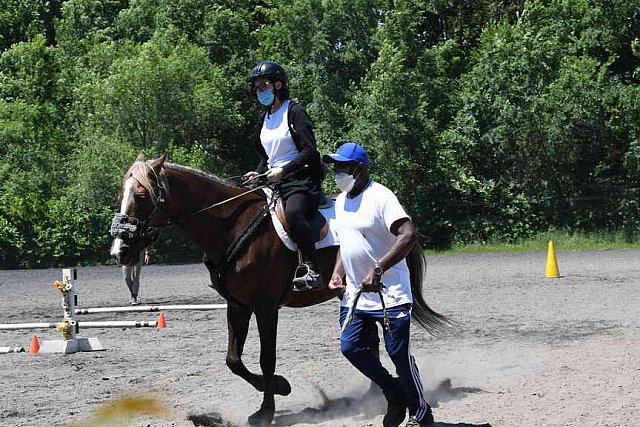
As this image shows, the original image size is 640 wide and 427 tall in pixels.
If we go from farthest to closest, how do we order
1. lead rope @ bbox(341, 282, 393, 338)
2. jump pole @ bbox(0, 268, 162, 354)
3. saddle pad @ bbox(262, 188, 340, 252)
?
jump pole @ bbox(0, 268, 162, 354), saddle pad @ bbox(262, 188, 340, 252), lead rope @ bbox(341, 282, 393, 338)

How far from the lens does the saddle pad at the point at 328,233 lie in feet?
26.2

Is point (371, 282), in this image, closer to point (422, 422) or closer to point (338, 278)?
point (338, 278)

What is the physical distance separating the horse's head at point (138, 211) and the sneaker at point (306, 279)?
4.10 ft

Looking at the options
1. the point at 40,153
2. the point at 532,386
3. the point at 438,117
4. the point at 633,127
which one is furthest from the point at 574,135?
the point at 532,386

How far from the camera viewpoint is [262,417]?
737 centimetres

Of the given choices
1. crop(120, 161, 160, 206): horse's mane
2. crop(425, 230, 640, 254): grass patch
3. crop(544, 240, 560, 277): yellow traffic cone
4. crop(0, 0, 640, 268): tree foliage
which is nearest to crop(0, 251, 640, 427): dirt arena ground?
crop(544, 240, 560, 277): yellow traffic cone

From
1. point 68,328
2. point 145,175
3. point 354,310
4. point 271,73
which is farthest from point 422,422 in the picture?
point 68,328

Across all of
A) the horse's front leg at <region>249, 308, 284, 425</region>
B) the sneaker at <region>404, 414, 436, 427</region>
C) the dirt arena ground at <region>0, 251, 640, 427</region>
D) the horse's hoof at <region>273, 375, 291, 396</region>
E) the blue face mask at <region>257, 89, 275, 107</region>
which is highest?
the blue face mask at <region>257, 89, 275, 107</region>

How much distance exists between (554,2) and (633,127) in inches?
263

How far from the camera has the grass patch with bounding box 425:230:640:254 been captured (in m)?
30.8

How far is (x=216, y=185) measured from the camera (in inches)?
316

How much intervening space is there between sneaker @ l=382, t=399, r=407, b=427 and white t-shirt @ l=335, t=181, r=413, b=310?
0.71 meters

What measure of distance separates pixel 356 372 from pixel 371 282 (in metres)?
3.56

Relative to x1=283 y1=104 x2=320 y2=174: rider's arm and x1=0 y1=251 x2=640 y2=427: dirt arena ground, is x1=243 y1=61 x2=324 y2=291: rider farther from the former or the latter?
x1=0 y1=251 x2=640 y2=427: dirt arena ground
